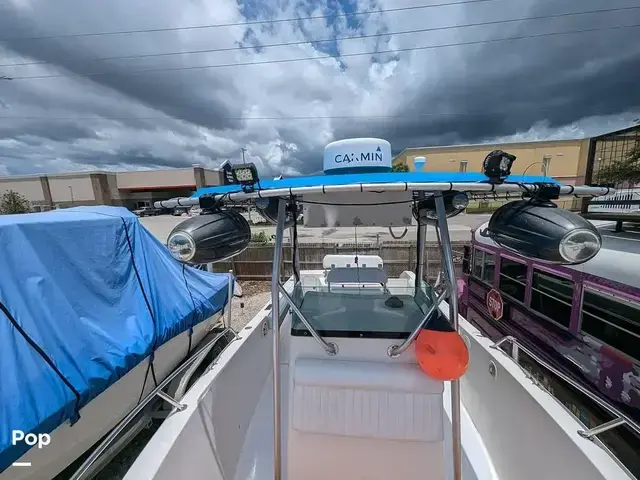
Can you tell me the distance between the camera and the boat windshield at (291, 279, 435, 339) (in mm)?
1856

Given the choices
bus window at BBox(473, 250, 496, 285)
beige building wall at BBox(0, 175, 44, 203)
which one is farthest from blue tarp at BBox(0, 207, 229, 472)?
beige building wall at BBox(0, 175, 44, 203)

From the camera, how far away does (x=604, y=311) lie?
2.93m

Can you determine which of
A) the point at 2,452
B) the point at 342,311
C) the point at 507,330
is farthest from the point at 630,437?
the point at 2,452

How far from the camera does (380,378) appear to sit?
5.65 feet

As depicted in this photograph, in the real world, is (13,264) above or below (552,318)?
above

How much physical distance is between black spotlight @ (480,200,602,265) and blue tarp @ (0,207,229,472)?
10.9 feet

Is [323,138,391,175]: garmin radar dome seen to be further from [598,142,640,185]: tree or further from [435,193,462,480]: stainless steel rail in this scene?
[598,142,640,185]: tree

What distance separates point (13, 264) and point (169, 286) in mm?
1588

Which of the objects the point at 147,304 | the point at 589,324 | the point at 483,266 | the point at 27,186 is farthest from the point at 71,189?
the point at 589,324

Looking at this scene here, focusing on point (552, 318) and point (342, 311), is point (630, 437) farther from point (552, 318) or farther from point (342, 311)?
point (342, 311)

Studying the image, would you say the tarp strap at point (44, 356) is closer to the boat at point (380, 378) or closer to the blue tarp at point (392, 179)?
the boat at point (380, 378)

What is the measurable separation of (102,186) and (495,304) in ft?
134

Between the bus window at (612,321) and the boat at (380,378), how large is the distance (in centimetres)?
140

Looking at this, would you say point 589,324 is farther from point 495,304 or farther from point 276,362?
point 276,362
